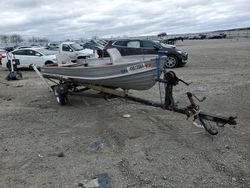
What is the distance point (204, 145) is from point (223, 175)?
1.21 m

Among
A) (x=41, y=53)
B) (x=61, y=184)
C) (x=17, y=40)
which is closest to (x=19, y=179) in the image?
(x=61, y=184)

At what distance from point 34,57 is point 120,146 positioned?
17.4 meters

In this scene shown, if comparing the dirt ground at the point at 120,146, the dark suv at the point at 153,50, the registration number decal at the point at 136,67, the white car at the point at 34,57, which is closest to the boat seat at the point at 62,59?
the dirt ground at the point at 120,146

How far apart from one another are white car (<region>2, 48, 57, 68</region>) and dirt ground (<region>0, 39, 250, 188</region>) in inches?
476

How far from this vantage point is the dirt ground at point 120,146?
209 inches

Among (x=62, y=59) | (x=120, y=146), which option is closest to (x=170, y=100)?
(x=120, y=146)

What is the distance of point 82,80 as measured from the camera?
9664 millimetres

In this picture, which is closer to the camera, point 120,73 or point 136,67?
point 136,67

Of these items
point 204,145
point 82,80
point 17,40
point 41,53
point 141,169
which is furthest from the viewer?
point 17,40

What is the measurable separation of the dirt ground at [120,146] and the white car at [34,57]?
12.1m

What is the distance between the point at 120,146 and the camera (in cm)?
662

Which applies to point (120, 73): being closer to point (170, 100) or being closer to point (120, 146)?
point (170, 100)

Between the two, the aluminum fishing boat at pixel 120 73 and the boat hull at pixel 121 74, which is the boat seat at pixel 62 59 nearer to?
the aluminum fishing boat at pixel 120 73

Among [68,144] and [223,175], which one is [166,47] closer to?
[68,144]
